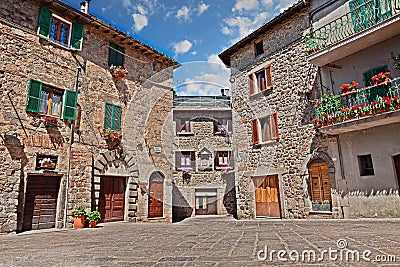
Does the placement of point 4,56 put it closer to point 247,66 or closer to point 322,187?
point 247,66

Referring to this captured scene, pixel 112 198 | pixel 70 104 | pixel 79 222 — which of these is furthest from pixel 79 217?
pixel 70 104

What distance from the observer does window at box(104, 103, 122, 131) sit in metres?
11.5

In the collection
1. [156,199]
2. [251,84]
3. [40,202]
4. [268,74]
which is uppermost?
[268,74]

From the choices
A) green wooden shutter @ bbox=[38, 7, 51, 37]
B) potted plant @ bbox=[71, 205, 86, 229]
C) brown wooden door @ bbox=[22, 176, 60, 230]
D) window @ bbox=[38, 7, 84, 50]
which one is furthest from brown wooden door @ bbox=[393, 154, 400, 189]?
green wooden shutter @ bbox=[38, 7, 51, 37]

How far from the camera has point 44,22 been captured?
9820mm

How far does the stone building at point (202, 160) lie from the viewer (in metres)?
19.6

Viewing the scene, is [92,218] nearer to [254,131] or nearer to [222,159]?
[254,131]

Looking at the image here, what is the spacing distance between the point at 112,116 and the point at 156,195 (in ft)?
13.7

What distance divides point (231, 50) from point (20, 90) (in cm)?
988

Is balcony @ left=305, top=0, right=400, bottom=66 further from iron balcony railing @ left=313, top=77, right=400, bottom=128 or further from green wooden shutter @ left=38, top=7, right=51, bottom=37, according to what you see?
green wooden shutter @ left=38, top=7, right=51, bottom=37

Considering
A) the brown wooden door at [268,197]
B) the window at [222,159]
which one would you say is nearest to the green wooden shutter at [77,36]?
the brown wooden door at [268,197]

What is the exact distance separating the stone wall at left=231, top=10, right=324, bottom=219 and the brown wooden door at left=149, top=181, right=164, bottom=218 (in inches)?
147

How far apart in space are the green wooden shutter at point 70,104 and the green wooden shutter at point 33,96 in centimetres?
92

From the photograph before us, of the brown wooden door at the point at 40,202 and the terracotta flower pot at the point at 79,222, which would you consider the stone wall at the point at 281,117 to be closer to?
the terracotta flower pot at the point at 79,222
